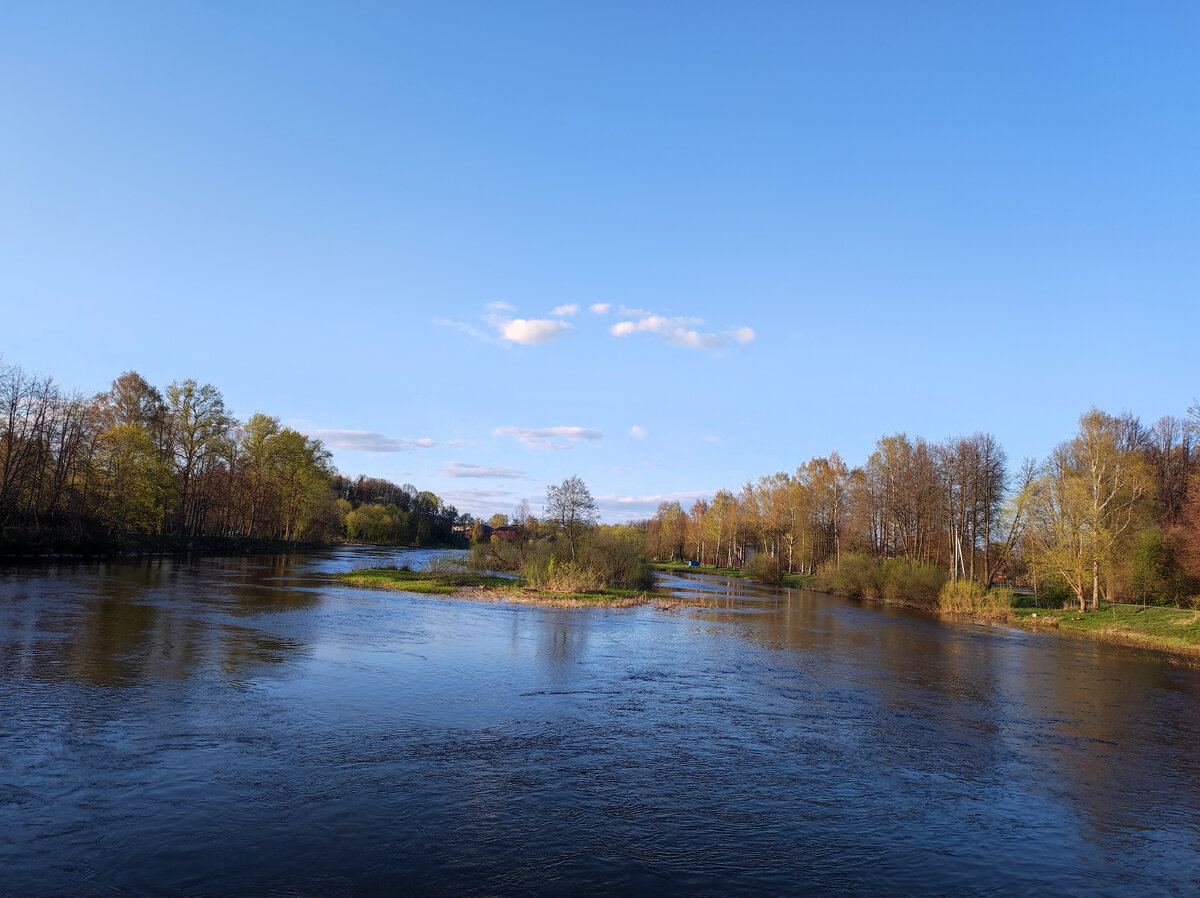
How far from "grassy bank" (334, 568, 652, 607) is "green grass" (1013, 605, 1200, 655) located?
22.8 meters

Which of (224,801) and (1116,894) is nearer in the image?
(1116,894)

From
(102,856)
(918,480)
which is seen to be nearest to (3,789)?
(102,856)

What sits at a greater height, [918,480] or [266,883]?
[918,480]

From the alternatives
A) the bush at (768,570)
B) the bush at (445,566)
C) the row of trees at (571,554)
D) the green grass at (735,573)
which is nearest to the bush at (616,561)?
the row of trees at (571,554)

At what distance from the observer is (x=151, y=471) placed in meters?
54.2

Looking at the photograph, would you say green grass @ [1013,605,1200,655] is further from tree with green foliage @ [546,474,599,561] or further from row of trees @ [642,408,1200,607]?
tree with green foliage @ [546,474,599,561]

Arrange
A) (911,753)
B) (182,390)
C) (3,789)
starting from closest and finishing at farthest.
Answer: (3,789), (911,753), (182,390)

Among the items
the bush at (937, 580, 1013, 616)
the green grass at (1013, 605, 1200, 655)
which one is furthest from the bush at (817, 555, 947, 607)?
the green grass at (1013, 605, 1200, 655)

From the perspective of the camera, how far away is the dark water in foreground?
6559 mm

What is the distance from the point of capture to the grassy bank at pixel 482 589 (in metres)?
35.6

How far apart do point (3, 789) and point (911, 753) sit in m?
12.5

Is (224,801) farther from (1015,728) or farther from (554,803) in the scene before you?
(1015,728)

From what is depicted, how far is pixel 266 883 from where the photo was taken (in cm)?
585

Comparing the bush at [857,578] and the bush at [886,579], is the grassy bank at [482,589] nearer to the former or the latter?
the bush at [886,579]
